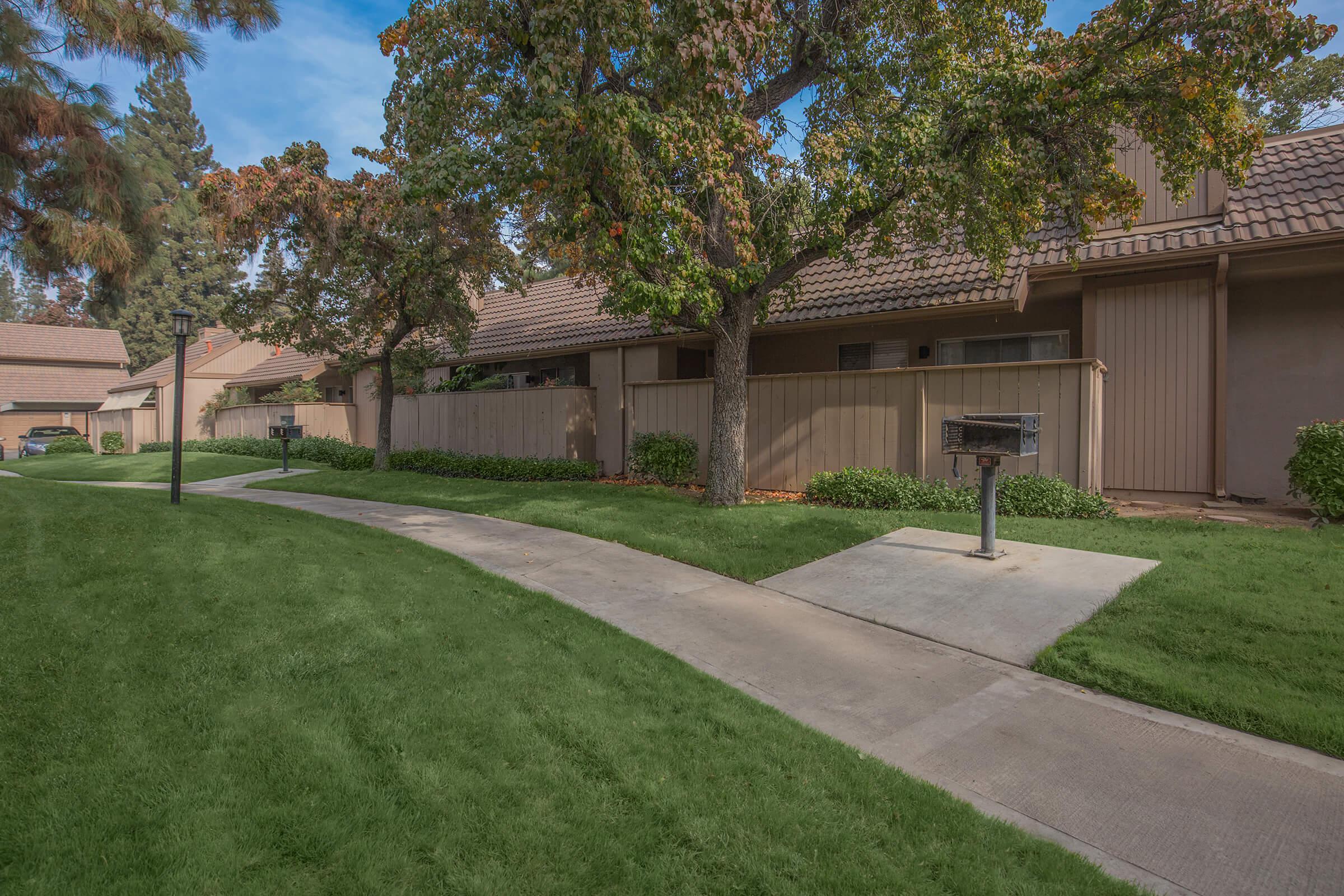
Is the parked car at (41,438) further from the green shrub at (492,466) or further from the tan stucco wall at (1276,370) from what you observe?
the tan stucco wall at (1276,370)

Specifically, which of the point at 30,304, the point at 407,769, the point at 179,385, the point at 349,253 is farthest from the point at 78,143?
the point at 30,304

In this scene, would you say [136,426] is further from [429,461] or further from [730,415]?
[730,415]

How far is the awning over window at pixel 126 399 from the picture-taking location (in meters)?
31.9

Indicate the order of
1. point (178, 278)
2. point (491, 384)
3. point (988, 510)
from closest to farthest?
point (988, 510) → point (491, 384) → point (178, 278)

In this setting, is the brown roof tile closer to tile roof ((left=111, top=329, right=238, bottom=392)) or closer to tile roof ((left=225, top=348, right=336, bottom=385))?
tile roof ((left=111, top=329, right=238, bottom=392))

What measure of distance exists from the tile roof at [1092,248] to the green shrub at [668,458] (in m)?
2.43

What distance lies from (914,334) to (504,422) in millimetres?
8910

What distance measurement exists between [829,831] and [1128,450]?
9491 mm

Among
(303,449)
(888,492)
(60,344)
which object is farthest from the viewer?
(60,344)

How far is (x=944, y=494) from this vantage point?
9.49 metres

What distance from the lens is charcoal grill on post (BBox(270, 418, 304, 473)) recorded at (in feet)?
56.5

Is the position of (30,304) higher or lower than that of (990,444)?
higher

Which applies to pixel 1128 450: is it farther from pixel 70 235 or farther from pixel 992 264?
pixel 70 235

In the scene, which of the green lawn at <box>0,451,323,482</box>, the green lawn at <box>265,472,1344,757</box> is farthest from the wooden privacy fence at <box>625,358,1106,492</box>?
the green lawn at <box>0,451,323,482</box>
